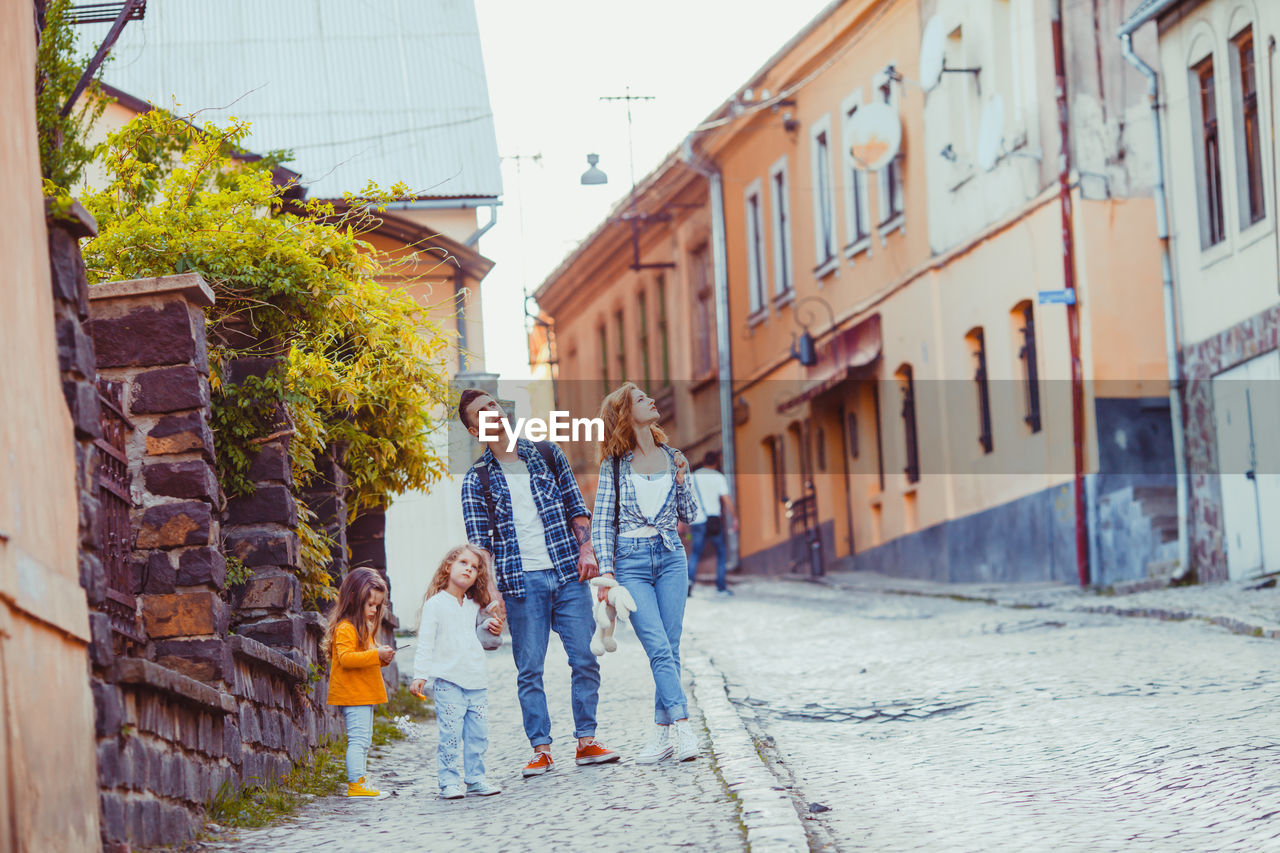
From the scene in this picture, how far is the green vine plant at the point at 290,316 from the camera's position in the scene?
9664 millimetres

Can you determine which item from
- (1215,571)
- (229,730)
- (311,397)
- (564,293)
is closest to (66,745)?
(229,730)

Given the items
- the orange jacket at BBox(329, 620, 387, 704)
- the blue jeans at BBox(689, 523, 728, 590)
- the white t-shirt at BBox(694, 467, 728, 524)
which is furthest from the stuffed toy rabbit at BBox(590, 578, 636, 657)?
the blue jeans at BBox(689, 523, 728, 590)

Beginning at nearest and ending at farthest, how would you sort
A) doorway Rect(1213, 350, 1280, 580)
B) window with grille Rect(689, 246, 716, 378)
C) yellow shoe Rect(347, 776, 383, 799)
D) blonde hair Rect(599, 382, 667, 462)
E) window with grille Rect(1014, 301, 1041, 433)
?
yellow shoe Rect(347, 776, 383, 799) < blonde hair Rect(599, 382, 667, 462) < doorway Rect(1213, 350, 1280, 580) < window with grille Rect(1014, 301, 1041, 433) < window with grille Rect(689, 246, 716, 378)

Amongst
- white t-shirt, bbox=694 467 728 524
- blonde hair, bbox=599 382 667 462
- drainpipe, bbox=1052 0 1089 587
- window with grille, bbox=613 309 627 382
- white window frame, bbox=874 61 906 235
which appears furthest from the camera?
window with grille, bbox=613 309 627 382

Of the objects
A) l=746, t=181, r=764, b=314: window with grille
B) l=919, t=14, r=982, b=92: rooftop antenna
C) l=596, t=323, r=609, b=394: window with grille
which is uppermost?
l=919, t=14, r=982, b=92: rooftop antenna

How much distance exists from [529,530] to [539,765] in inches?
42.0

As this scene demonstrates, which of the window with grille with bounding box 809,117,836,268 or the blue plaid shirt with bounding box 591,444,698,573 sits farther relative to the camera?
the window with grille with bounding box 809,117,836,268

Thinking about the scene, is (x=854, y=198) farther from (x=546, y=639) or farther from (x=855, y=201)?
(x=546, y=639)

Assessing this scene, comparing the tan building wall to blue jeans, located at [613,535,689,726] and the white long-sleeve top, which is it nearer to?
the white long-sleeve top

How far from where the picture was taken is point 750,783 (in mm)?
7762

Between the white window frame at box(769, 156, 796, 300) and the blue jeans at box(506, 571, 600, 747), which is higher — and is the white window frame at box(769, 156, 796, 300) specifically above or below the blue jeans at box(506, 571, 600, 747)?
above

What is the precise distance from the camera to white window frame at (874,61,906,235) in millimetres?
28234

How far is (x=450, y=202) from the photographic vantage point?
23.8 metres

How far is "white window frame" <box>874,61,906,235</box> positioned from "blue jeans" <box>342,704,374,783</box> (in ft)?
66.3
